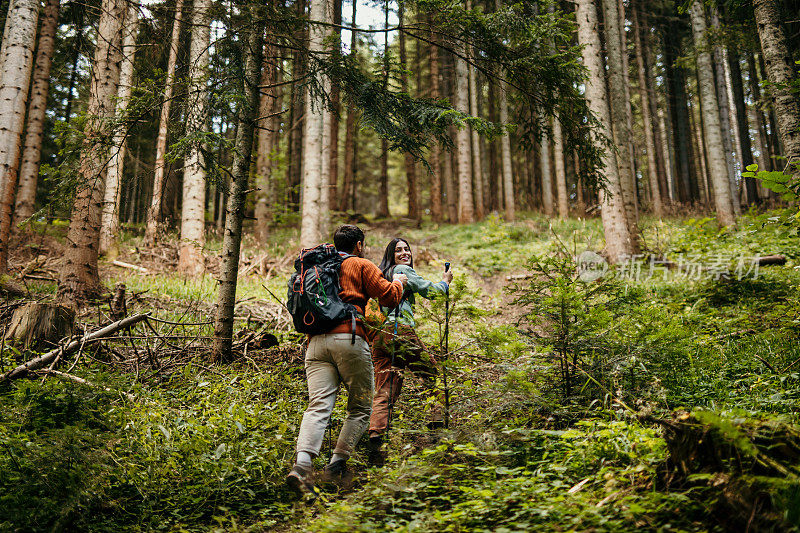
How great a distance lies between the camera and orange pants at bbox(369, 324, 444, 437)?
431 centimetres

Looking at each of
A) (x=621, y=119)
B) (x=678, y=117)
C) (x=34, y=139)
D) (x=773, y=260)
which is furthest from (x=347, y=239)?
(x=678, y=117)

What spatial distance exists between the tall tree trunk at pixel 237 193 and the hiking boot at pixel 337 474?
2.47 m

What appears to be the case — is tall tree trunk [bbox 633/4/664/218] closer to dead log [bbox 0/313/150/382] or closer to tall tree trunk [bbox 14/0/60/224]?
dead log [bbox 0/313/150/382]

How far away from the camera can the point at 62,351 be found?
477 centimetres

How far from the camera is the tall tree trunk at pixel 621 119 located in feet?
35.8

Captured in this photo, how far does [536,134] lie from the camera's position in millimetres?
6352

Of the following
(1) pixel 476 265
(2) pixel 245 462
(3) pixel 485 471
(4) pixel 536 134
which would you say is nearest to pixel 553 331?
(3) pixel 485 471

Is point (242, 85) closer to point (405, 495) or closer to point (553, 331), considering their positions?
point (553, 331)

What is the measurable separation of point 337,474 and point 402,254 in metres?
2.36

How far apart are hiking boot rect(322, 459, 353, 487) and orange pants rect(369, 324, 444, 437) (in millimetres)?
576

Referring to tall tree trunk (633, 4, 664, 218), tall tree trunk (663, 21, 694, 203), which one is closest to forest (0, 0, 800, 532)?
tall tree trunk (633, 4, 664, 218)

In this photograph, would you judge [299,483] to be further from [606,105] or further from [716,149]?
[716,149]

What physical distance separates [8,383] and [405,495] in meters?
4.24

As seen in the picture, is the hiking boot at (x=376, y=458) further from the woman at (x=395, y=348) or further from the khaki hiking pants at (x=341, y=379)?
the khaki hiking pants at (x=341, y=379)
